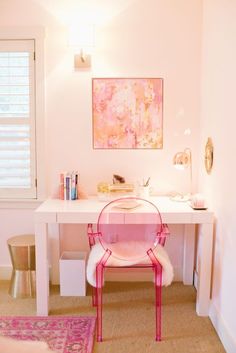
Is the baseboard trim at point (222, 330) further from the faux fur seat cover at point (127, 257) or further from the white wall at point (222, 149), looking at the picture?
the faux fur seat cover at point (127, 257)

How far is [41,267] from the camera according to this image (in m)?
2.59

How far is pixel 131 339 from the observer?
237 centimetres

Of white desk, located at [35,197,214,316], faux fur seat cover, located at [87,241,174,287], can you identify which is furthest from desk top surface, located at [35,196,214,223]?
faux fur seat cover, located at [87,241,174,287]

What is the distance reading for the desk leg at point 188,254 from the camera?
3145 mm

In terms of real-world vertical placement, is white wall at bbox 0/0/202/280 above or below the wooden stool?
above

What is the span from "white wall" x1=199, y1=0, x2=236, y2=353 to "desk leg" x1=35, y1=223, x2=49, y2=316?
1.13m

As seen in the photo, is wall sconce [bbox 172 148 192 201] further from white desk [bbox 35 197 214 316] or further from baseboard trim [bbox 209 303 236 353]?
baseboard trim [bbox 209 303 236 353]

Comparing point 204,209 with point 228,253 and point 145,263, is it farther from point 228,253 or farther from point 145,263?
point 145,263

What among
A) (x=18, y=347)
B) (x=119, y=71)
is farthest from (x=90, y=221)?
(x=18, y=347)

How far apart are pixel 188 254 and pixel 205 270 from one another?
0.56 meters

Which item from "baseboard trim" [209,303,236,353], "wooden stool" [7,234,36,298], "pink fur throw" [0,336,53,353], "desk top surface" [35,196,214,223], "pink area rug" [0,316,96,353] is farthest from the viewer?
"wooden stool" [7,234,36,298]

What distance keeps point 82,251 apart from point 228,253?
1.33 m

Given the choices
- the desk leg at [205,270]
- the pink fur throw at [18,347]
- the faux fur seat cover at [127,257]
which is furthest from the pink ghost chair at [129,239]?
the pink fur throw at [18,347]

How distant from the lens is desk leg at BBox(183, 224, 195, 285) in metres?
3.14
